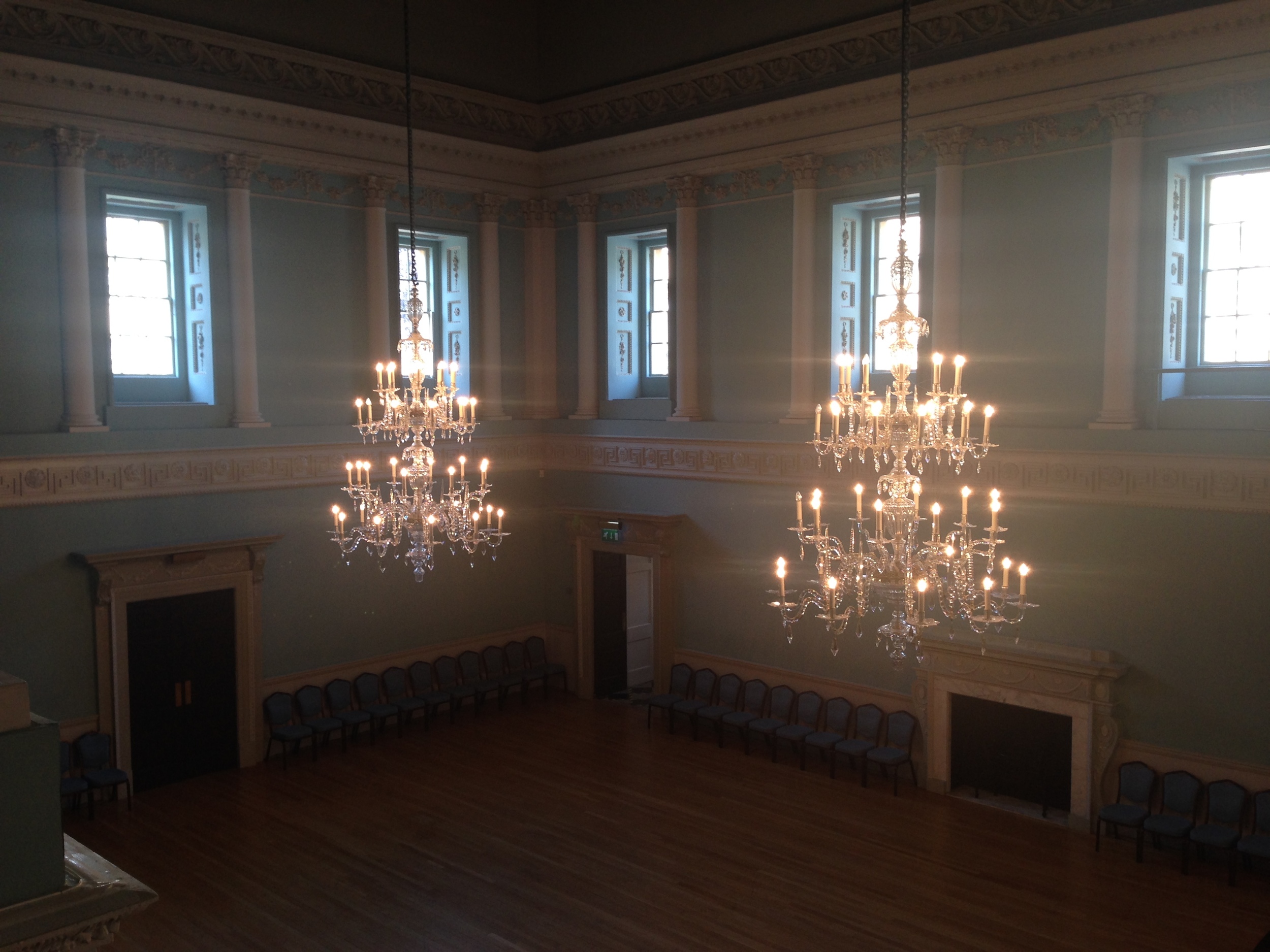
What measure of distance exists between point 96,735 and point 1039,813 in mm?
9413

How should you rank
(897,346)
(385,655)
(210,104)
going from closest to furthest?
1. (897,346)
2. (210,104)
3. (385,655)

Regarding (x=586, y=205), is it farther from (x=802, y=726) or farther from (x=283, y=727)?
(x=283, y=727)

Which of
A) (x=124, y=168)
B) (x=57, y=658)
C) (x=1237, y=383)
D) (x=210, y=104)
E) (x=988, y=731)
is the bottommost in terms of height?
(x=988, y=731)

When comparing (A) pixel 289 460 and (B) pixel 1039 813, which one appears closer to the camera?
(B) pixel 1039 813

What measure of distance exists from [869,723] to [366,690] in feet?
19.5

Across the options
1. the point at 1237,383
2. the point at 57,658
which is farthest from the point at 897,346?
the point at 57,658

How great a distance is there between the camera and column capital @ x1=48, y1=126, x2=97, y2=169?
409 inches

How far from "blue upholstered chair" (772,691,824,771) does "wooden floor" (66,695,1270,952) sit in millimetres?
251

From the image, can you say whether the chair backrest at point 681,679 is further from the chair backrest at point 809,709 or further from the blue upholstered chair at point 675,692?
the chair backrest at point 809,709

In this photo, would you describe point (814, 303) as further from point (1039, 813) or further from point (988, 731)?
point (1039, 813)

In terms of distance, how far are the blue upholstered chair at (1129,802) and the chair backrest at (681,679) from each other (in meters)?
4.95

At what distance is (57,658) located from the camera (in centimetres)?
1059

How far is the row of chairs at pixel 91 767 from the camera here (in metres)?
10.4

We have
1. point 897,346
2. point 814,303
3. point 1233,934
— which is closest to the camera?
point 897,346
